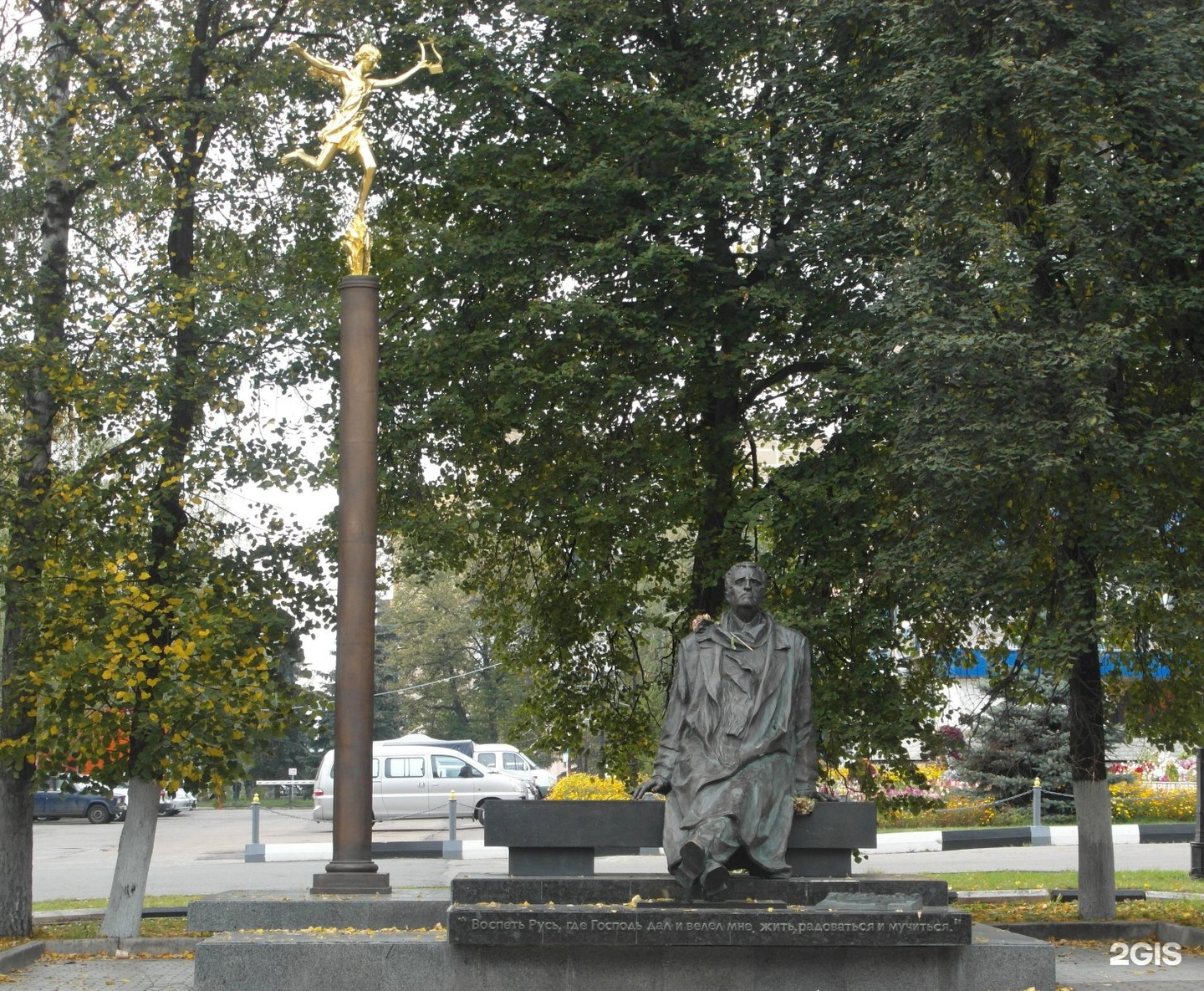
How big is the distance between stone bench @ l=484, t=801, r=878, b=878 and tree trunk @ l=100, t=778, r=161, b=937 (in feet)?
18.9

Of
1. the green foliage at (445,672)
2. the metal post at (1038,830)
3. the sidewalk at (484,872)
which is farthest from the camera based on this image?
the green foliage at (445,672)

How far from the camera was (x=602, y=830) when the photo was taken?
33.0 feet

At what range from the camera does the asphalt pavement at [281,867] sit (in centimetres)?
1161

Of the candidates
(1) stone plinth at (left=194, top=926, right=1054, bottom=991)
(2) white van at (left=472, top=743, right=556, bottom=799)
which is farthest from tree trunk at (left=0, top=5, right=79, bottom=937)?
(2) white van at (left=472, top=743, right=556, bottom=799)

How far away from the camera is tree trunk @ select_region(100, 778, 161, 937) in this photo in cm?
1448

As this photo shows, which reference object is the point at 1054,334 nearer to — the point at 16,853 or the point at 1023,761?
the point at 16,853

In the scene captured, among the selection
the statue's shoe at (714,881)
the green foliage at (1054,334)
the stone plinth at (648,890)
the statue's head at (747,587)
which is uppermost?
the green foliage at (1054,334)

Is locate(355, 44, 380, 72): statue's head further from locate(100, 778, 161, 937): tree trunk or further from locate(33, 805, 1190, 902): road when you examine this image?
locate(33, 805, 1190, 902): road

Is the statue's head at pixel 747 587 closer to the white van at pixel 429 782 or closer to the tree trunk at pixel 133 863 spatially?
the tree trunk at pixel 133 863

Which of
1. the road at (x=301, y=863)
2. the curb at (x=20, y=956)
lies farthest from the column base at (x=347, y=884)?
the road at (x=301, y=863)

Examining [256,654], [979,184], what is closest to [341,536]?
[256,654]

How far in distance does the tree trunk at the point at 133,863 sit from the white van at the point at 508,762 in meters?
22.2

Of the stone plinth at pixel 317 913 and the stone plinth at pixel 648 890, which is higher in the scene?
the stone plinth at pixel 648 890

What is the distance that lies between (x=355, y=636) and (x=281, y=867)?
42.2ft
